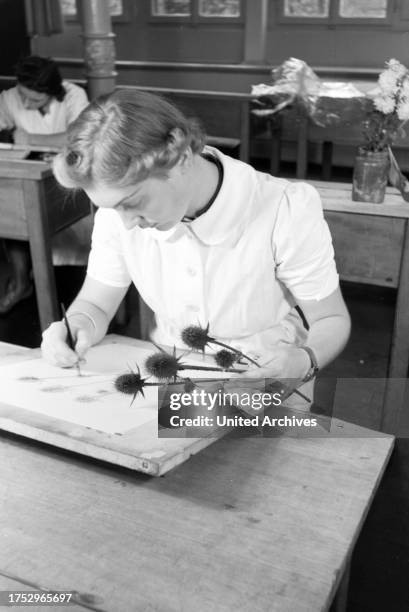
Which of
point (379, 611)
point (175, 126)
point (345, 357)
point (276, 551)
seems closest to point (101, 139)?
point (175, 126)

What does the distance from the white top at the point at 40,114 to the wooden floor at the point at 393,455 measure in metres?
0.98

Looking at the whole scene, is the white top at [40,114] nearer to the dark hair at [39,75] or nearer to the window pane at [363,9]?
the dark hair at [39,75]

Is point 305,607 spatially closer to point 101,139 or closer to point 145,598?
point 145,598

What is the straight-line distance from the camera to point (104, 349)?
142cm

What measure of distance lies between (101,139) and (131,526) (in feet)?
2.15

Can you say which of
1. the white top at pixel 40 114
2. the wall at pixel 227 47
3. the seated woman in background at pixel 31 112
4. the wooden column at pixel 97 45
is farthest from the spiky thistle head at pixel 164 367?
the wall at pixel 227 47

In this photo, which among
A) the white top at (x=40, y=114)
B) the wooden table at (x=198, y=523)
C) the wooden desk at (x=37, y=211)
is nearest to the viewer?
the wooden table at (x=198, y=523)

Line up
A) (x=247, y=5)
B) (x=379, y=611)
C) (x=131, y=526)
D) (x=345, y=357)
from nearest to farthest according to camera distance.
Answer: (x=131, y=526) → (x=379, y=611) → (x=345, y=357) → (x=247, y=5)

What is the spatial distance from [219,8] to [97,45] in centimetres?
288

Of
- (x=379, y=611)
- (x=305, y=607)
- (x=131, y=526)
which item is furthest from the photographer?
(x=379, y=611)

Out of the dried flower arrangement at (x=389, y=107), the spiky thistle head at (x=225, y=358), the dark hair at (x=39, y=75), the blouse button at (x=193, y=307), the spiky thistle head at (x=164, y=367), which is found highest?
the dried flower arrangement at (x=389, y=107)

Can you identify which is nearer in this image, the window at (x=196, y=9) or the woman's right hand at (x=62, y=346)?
the woman's right hand at (x=62, y=346)

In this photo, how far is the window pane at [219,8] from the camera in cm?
693

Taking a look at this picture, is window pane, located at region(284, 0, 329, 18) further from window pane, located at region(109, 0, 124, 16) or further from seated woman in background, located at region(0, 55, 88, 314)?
seated woman in background, located at region(0, 55, 88, 314)
